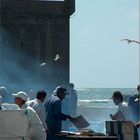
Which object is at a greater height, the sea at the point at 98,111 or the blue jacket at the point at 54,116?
the blue jacket at the point at 54,116

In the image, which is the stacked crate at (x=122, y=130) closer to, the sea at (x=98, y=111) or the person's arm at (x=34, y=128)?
the sea at (x=98, y=111)

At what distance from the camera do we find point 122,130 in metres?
11.7

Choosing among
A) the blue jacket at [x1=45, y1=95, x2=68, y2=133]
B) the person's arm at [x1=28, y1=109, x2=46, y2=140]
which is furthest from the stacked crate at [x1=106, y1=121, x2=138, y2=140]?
the person's arm at [x1=28, y1=109, x2=46, y2=140]

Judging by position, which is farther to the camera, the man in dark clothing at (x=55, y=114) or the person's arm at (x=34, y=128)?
the man in dark clothing at (x=55, y=114)

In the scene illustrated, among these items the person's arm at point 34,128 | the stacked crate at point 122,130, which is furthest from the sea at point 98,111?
the person's arm at point 34,128

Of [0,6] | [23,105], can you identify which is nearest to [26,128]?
[23,105]

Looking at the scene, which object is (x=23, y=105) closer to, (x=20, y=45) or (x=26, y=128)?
(x=26, y=128)

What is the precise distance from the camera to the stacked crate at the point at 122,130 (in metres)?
11.6

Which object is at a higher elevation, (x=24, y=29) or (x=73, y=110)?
(x=24, y=29)

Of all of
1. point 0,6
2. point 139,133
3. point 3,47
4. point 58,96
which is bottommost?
point 139,133

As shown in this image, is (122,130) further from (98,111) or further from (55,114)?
(98,111)

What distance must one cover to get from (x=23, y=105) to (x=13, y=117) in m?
2.73

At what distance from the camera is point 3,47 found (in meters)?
31.7

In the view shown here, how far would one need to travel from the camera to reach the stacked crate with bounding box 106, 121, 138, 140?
38.2ft
